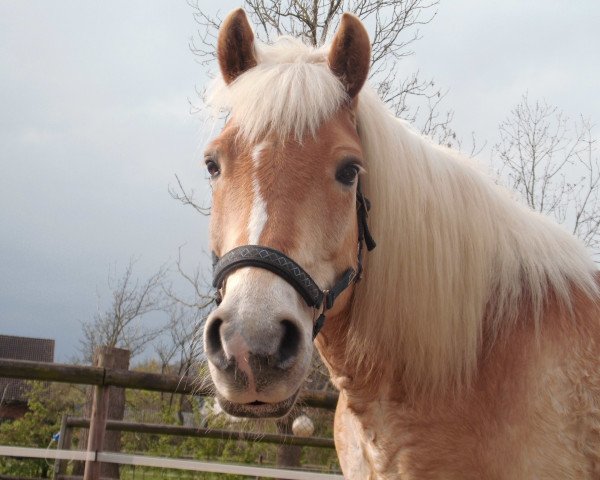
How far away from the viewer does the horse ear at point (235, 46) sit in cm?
270

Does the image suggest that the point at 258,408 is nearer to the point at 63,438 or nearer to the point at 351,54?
the point at 351,54

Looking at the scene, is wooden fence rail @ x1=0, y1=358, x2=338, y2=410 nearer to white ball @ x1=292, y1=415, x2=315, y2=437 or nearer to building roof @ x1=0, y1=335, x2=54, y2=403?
white ball @ x1=292, y1=415, x2=315, y2=437

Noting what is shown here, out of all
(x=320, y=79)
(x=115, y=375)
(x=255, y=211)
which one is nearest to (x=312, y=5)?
(x=115, y=375)

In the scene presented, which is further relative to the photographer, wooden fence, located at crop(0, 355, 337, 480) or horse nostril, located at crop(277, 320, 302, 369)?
wooden fence, located at crop(0, 355, 337, 480)

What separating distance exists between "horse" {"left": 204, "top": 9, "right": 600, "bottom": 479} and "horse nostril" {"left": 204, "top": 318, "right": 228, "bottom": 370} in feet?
0.16

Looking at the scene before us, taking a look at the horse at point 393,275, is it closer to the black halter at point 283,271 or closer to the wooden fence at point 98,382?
the black halter at point 283,271

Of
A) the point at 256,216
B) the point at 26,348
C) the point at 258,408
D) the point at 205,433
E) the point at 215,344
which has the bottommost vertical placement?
the point at 26,348

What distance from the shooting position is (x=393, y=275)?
263 cm

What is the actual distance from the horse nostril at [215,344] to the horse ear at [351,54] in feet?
4.03

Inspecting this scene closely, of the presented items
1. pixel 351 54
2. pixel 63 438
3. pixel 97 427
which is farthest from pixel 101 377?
pixel 351 54

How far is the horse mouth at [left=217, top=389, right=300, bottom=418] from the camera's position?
6.52ft

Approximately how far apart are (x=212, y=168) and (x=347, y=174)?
560mm

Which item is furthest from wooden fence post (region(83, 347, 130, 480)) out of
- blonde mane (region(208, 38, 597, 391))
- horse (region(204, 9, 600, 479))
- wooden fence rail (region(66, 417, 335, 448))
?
blonde mane (region(208, 38, 597, 391))

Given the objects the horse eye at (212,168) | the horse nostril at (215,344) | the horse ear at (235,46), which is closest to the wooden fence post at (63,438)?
the horse eye at (212,168)
